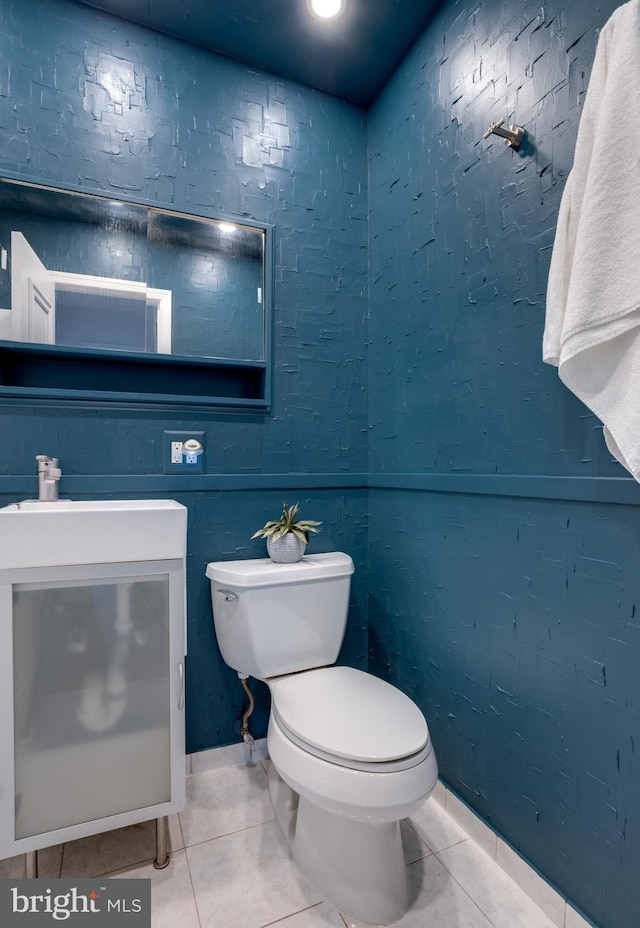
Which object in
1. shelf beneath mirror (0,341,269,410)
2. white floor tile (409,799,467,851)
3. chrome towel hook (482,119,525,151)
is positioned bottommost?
white floor tile (409,799,467,851)

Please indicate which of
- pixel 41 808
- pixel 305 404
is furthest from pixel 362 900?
pixel 305 404

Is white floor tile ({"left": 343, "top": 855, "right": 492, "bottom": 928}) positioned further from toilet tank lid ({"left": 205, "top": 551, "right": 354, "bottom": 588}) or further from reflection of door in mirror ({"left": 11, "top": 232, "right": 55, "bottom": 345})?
reflection of door in mirror ({"left": 11, "top": 232, "right": 55, "bottom": 345})

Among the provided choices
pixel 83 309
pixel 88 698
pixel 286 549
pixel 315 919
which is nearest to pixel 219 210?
pixel 83 309

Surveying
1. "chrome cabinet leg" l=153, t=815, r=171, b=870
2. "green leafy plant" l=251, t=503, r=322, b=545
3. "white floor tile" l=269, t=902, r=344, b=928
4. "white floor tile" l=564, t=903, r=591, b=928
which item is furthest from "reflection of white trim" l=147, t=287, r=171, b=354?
"white floor tile" l=564, t=903, r=591, b=928

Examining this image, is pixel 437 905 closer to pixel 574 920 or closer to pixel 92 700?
pixel 574 920

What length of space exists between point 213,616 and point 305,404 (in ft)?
2.73

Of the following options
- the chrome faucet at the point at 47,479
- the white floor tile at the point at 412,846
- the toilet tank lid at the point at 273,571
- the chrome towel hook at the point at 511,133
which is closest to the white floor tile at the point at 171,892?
the white floor tile at the point at 412,846

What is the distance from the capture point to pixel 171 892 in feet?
3.65

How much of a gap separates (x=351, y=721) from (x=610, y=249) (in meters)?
1.13

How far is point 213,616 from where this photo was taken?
1578mm

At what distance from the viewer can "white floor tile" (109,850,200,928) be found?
104 cm

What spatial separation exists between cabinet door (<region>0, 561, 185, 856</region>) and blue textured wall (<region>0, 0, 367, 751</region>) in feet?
1.44

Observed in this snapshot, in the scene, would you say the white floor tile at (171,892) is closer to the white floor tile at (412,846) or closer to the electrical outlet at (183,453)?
the white floor tile at (412,846)

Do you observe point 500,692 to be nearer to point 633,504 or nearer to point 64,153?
point 633,504
